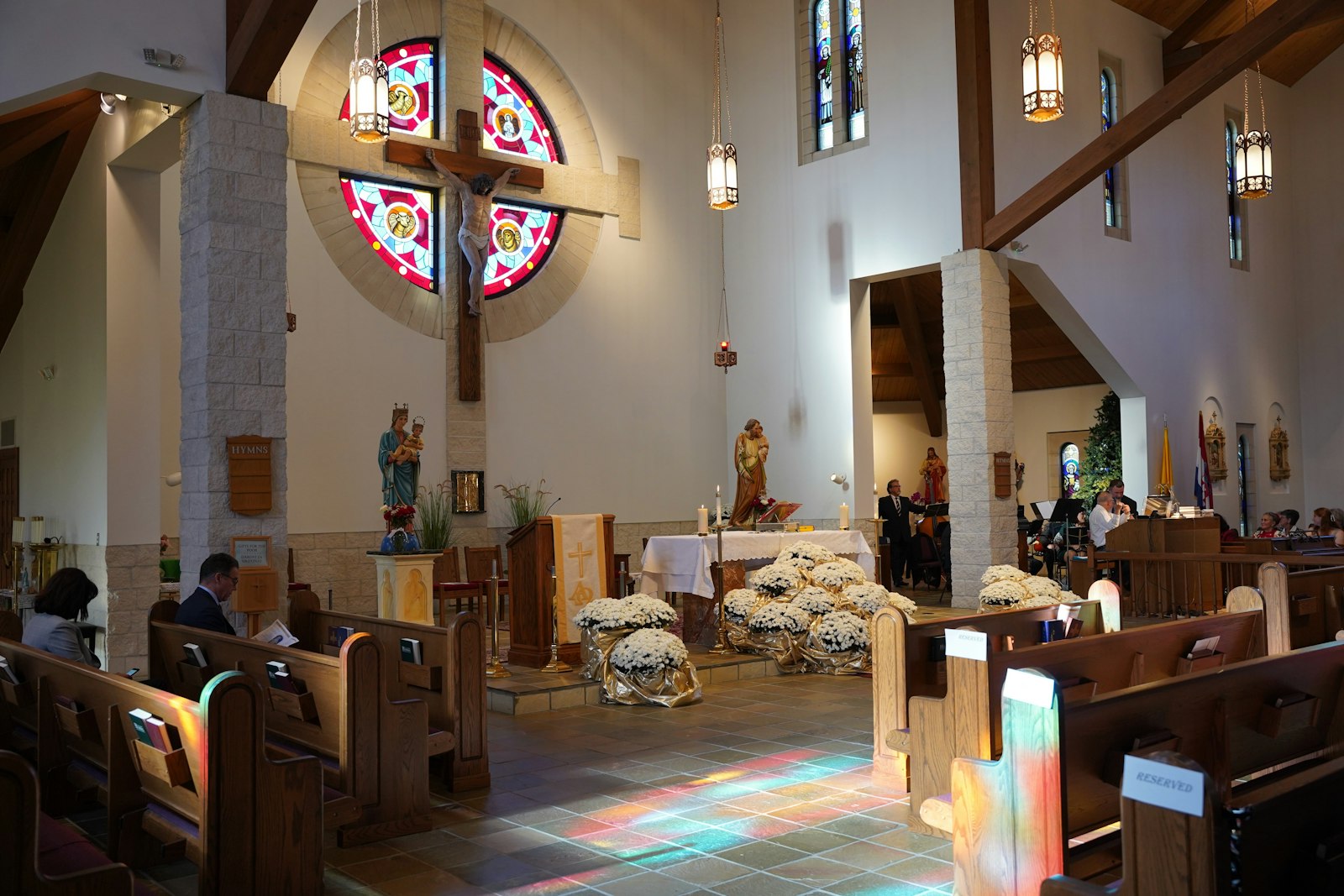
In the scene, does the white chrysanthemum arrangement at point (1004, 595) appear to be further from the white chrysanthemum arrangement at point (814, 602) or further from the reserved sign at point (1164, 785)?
the reserved sign at point (1164, 785)

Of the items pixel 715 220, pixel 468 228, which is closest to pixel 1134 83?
pixel 715 220

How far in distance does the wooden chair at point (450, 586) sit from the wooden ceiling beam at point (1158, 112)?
6060mm

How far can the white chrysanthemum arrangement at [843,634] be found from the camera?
7.44 meters

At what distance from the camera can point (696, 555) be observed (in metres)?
8.26

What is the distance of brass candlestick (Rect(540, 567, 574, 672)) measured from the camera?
23.4 ft

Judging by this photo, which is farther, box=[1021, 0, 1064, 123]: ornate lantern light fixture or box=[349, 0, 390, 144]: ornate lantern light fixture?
box=[1021, 0, 1064, 123]: ornate lantern light fixture

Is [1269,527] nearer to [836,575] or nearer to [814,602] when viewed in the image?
[836,575]

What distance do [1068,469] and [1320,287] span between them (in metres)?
4.67

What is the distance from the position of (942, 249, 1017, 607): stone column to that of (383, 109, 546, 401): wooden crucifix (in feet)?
15.3

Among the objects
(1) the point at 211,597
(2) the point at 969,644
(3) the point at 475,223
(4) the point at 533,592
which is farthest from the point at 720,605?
(3) the point at 475,223

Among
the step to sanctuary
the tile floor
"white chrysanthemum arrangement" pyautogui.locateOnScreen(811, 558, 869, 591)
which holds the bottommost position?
the tile floor

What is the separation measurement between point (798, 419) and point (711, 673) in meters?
5.85

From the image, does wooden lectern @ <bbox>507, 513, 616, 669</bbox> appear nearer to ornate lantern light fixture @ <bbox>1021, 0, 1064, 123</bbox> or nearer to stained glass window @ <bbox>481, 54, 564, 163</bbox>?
ornate lantern light fixture @ <bbox>1021, 0, 1064, 123</bbox>

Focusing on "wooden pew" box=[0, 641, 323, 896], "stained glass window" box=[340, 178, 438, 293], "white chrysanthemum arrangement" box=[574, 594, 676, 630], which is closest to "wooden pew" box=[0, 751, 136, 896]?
"wooden pew" box=[0, 641, 323, 896]
